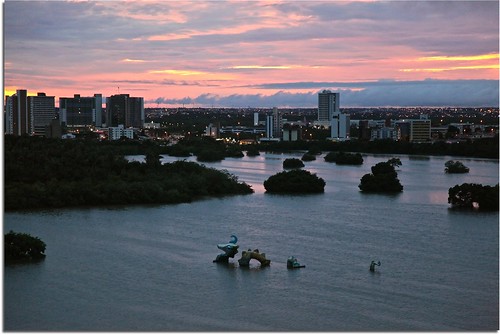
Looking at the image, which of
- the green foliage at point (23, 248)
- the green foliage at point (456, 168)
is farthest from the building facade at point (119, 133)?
the green foliage at point (23, 248)

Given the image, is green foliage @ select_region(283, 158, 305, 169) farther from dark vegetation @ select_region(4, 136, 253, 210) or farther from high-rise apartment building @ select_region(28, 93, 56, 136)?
high-rise apartment building @ select_region(28, 93, 56, 136)

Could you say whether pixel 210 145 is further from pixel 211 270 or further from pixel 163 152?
pixel 211 270

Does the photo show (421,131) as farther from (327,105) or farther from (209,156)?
(327,105)

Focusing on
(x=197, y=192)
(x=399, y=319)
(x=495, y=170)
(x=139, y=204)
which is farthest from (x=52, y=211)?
(x=495, y=170)

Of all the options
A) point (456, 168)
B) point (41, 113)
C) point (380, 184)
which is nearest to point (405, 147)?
point (456, 168)

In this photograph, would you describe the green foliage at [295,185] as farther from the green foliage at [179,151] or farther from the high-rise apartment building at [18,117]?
the green foliage at [179,151]
